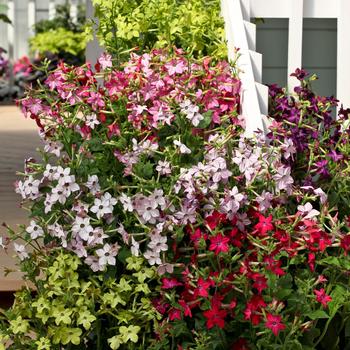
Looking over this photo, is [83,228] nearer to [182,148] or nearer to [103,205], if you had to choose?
[103,205]

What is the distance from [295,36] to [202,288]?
4.96 feet

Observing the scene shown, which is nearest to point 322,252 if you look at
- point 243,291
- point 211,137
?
point 243,291

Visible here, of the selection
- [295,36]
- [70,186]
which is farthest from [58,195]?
[295,36]

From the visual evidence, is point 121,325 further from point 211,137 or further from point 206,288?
point 211,137

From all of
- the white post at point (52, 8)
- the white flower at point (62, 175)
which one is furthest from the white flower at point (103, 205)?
the white post at point (52, 8)

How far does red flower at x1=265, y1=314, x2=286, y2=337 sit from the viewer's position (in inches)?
127

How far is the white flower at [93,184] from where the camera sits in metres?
3.51

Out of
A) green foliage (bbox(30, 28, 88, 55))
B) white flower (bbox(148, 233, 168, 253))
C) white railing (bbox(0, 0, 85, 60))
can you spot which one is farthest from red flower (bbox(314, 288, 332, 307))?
white railing (bbox(0, 0, 85, 60))

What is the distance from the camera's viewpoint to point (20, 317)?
3.55 m

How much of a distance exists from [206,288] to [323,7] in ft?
5.49

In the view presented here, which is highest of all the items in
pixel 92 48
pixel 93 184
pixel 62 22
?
pixel 93 184

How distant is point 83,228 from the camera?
3.43 metres

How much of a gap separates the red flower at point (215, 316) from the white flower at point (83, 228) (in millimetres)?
398

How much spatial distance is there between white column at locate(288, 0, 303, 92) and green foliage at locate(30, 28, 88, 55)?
9.82 meters
